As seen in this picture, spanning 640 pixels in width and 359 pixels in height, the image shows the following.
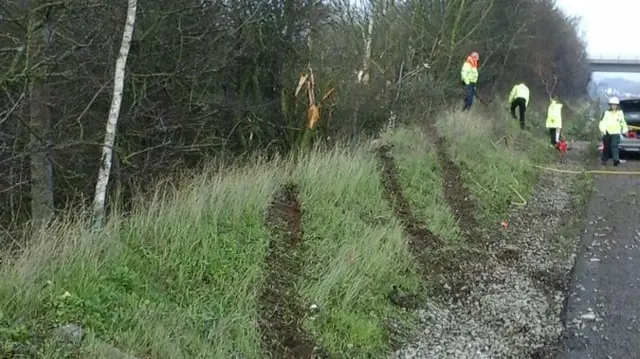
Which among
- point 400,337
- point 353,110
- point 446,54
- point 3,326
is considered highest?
point 446,54

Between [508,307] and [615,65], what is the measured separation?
304ft

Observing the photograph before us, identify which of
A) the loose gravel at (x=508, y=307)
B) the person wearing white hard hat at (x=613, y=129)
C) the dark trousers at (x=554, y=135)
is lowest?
the loose gravel at (x=508, y=307)

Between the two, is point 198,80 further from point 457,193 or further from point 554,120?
point 554,120

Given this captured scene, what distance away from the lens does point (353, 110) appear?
1512 cm

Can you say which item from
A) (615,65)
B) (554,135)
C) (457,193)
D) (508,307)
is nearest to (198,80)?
(457,193)

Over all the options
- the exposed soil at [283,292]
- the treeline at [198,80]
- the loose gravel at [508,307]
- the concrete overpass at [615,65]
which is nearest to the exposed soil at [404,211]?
the loose gravel at [508,307]

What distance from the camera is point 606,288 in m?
7.54

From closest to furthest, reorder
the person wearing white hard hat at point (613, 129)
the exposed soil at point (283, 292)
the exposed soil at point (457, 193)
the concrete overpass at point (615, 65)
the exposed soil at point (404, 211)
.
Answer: the exposed soil at point (283, 292)
the exposed soil at point (404, 211)
the exposed soil at point (457, 193)
the person wearing white hard hat at point (613, 129)
the concrete overpass at point (615, 65)

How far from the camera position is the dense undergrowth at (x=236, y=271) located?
183 inches

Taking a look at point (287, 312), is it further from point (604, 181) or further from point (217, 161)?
point (604, 181)

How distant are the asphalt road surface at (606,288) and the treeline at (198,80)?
5443mm

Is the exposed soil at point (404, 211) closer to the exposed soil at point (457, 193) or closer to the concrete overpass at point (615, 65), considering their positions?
the exposed soil at point (457, 193)

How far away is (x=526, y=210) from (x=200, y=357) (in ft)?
27.7

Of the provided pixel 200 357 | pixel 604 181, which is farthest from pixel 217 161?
pixel 604 181
